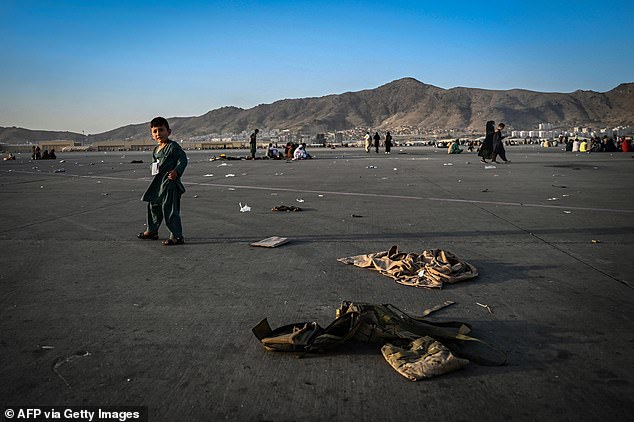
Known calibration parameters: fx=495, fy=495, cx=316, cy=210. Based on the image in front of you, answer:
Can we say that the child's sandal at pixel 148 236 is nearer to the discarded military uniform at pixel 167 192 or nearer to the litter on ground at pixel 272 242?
the discarded military uniform at pixel 167 192

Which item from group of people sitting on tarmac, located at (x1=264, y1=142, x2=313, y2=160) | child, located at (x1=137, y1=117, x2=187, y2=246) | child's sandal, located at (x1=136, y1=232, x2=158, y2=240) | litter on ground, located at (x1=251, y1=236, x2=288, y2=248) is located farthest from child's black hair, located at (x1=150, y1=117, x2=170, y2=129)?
group of people sitting on tarmac, located at (x1=264, y1=142, x2=313, y2=160)

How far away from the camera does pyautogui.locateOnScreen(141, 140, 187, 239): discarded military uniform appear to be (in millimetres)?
7281

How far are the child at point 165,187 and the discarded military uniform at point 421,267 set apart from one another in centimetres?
287

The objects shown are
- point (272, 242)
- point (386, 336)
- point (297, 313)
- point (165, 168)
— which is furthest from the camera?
point (165, 168)

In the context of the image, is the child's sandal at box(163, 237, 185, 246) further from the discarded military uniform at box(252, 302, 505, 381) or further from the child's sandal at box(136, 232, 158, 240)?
the discarded military uniform at box(252, 302, 505, 381)

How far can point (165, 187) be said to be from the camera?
7348 mm

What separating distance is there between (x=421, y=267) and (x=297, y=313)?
1.83 metres

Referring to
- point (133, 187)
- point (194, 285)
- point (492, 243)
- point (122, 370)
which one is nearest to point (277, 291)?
point (194, 285)

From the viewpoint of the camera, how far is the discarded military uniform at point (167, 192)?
7.28 metres

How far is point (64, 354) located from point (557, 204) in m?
10.5

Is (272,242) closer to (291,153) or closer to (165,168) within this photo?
(165,168)

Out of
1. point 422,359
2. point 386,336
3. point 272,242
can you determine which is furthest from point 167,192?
point 422,359

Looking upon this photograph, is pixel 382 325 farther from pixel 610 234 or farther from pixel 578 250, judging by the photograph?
pixel 610 234

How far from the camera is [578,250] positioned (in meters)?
6.56
